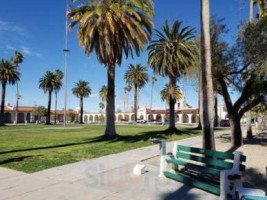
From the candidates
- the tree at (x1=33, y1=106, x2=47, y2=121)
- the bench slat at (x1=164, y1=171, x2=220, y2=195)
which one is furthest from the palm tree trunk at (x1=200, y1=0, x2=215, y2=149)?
the tree at (x1=33, y1=106, x2=47, y2=121)

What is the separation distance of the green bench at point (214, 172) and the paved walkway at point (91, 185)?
0.21m

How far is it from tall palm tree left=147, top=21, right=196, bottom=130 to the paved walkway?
22.4 m

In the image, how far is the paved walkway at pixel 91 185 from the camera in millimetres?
6695

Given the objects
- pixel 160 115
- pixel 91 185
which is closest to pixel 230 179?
pixel 91 185

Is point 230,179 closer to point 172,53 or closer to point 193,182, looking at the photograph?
point 193,182

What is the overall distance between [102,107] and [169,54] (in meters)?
108

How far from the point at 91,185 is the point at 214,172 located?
2.96 m

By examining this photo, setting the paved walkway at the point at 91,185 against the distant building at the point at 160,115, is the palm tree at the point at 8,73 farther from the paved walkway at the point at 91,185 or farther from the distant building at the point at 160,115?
the paved walkway at the point at 91,185

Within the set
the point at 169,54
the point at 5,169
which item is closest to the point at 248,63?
the point at 5,169

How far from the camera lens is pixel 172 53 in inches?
1247

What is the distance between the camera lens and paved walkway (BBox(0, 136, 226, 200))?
6.70 m

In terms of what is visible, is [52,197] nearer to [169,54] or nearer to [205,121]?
[205,121]

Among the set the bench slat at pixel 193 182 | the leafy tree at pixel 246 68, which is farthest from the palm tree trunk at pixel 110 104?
the bench slat at pixel 193 182

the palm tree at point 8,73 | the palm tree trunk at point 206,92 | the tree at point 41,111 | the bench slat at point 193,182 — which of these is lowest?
the bench slat at point 193,182
